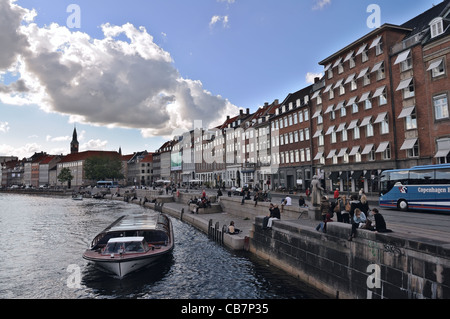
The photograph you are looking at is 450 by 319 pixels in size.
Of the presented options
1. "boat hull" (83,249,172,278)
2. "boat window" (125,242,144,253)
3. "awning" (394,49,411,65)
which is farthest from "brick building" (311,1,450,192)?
"boat hull" (83,249,172,278)

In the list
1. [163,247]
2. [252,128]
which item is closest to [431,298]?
[163,247]

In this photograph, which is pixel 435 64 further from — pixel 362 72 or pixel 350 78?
pixel 350 78

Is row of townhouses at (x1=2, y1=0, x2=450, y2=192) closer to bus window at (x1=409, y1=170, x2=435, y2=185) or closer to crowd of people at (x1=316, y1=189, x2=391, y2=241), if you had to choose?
bus window at (x1=409, y1=170, x2=435, y2=185)

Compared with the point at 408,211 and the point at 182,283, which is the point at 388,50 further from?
the point at 182,283

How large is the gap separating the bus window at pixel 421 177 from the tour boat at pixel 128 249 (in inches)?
771

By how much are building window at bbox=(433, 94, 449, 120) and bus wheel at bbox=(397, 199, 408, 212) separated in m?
13.7

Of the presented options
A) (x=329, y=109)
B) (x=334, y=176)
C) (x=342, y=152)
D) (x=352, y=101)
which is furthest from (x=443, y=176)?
(x=329, y=109)

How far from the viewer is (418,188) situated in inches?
1024

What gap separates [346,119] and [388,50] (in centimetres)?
1104

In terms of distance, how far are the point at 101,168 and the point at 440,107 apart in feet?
429

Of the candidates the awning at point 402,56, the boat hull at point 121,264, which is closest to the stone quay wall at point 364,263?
the boat hull at point 121,264

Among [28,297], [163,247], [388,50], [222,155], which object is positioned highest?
[388,50]
